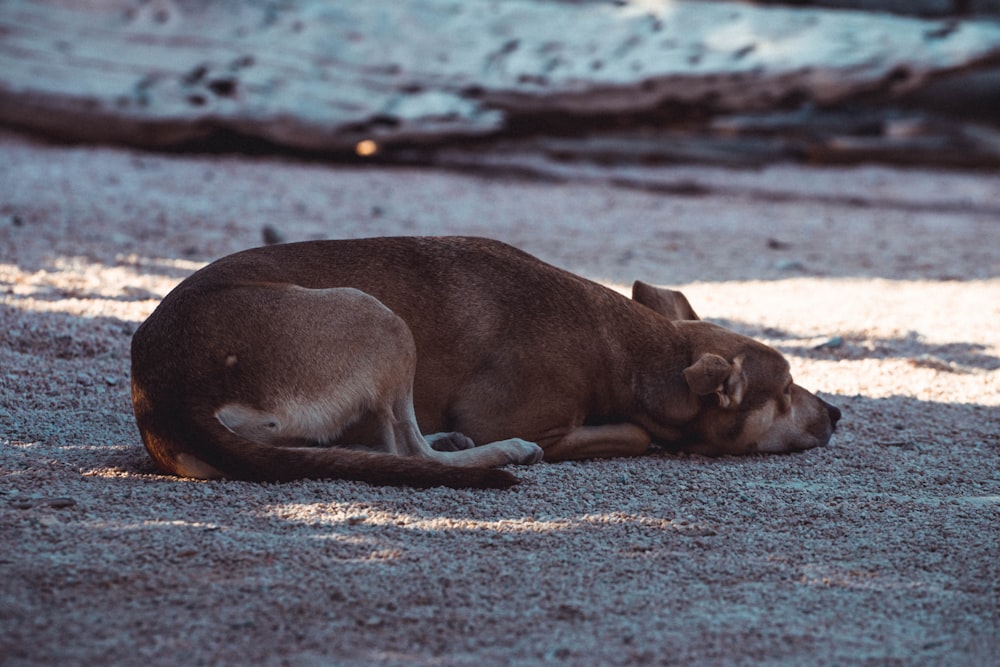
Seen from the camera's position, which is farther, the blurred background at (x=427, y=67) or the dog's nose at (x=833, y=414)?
the blurred background at (x=427, y=67)

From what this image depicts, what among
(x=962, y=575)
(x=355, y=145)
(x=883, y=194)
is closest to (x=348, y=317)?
(x=962, y=575)

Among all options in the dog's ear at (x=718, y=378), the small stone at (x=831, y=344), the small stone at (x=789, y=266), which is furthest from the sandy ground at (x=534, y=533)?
the small stone at (x=789, y=266)

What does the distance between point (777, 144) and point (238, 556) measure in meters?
12.2

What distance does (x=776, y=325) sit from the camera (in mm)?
6473

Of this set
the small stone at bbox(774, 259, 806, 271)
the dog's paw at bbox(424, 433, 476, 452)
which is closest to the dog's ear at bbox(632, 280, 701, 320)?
the dog's paw at bbox(424, 433, 476, 452)


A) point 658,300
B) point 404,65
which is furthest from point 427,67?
point 658,300

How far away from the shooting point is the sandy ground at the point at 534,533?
264 cm

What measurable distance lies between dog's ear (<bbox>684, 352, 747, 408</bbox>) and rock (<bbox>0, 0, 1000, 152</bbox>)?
7409 mm

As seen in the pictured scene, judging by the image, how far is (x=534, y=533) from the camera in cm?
337

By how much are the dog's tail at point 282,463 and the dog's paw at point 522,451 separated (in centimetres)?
40

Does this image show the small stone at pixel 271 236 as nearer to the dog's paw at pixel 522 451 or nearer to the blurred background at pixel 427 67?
the blurred background at pixel 427 67

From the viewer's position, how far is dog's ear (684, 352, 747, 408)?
166 inches

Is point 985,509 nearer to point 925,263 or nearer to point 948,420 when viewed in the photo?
point 948,420

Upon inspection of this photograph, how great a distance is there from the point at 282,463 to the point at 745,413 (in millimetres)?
1843
